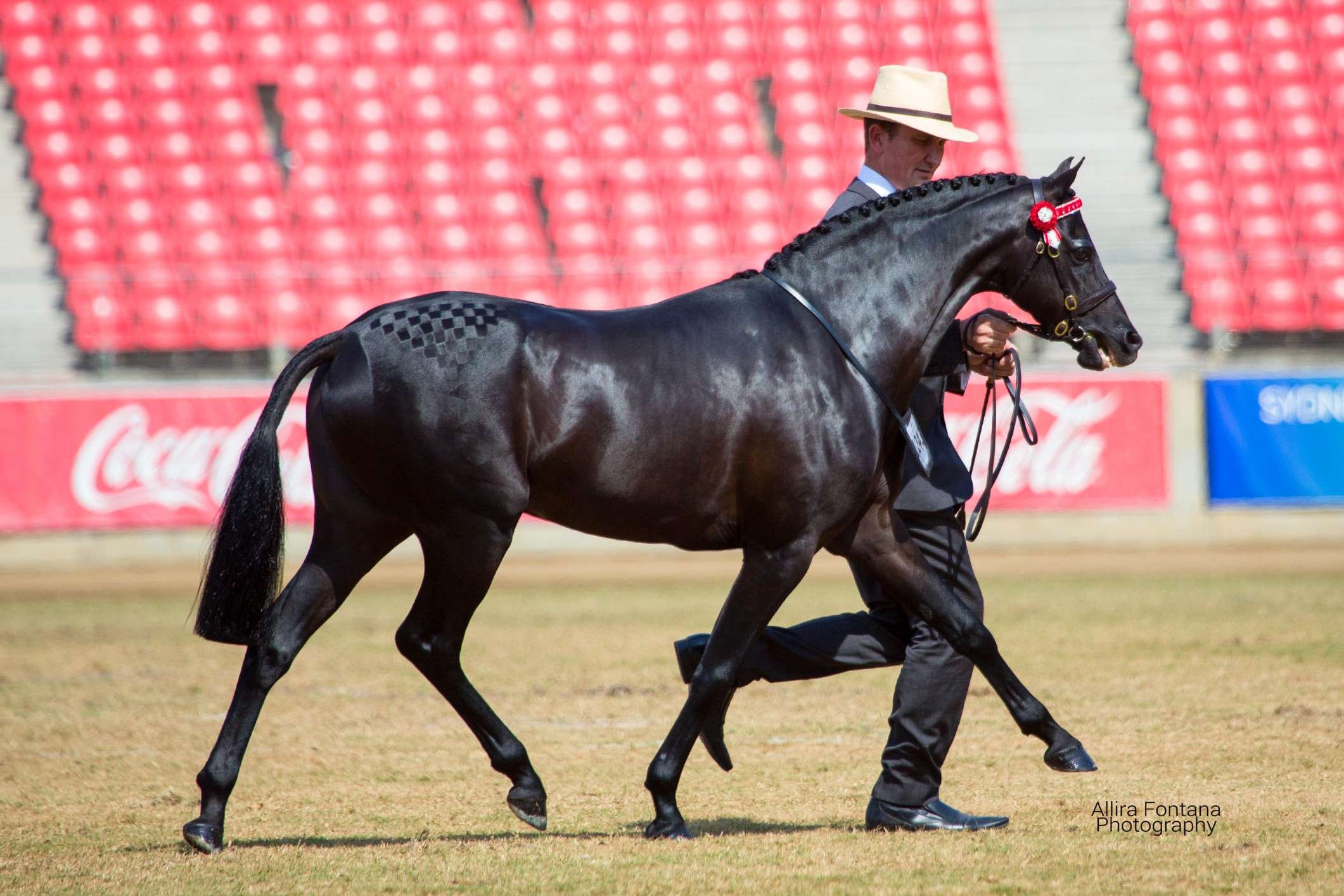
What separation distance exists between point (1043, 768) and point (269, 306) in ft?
38.1

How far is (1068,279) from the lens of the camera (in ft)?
15.6

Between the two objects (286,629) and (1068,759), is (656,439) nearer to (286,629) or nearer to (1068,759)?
(286,629)

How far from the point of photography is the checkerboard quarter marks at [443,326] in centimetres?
448

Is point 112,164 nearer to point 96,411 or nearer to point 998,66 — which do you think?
point 96,411

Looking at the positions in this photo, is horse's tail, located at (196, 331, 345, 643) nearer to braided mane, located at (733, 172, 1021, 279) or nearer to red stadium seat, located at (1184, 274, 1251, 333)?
braided mane, located at (733, 172, 1021, 279)

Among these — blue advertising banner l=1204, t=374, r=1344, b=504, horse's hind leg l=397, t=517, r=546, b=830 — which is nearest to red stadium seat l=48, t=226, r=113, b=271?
blue advertising banner l=1204, t=374, r=1344, b=504

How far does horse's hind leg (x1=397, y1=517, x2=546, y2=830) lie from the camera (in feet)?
14.9

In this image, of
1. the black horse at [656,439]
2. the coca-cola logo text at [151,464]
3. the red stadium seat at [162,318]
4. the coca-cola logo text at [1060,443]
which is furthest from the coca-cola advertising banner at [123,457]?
the black horse at [656,439]

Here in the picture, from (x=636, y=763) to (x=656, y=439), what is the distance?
2.09 meters

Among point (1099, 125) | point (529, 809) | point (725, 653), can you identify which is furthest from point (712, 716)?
point (1099, 125)

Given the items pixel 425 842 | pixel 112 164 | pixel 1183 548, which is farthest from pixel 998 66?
pixel 425 842

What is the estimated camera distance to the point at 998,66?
2039cm

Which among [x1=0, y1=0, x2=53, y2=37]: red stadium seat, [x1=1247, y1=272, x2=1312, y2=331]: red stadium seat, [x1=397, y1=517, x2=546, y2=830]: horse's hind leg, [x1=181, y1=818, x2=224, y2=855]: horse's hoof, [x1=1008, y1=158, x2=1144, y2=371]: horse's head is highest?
[x1=0, y1=0, x2=53, y2=37]: red stadium seat

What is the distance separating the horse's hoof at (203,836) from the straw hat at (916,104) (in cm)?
307
